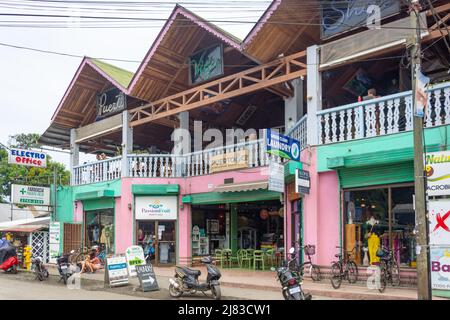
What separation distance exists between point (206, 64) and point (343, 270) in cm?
897

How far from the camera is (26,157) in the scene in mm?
21344

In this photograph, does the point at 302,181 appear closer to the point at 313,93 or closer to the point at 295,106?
the point at 313,93

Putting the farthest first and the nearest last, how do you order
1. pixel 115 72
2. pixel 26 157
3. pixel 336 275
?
pixel 26 157, pixel 115 72, pixel 336 275

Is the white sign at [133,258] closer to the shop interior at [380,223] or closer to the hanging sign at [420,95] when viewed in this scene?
the shop interior at [380,223]

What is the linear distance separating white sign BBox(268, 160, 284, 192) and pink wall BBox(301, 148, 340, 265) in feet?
2.87

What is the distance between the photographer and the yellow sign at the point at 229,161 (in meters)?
17.0

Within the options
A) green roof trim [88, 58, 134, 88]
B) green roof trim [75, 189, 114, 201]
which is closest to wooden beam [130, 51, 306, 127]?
green roof trim [88, 58, 134, 88]

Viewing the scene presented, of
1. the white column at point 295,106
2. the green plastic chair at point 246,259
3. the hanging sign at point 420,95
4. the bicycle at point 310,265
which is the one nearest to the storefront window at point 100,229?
the green plastic chair at point 246,259

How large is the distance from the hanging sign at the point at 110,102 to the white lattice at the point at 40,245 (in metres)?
5.67

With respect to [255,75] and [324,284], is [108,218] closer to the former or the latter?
[255,75]

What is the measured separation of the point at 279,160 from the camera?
15547 mm

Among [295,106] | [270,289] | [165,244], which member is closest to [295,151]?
[295,106]

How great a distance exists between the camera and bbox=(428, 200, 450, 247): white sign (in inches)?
412
